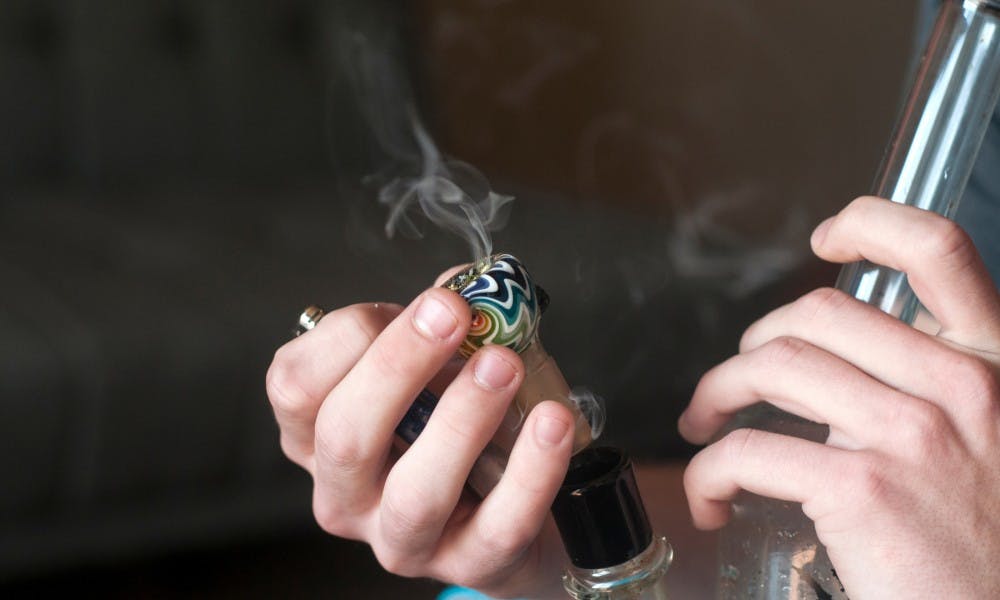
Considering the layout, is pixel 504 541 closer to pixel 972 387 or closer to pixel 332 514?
pixel 332 514

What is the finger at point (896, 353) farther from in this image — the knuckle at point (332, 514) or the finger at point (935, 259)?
the knuckle at point (332, 514)

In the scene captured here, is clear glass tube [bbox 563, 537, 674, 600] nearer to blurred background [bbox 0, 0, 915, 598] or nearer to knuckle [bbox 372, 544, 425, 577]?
knuckle [bbox 372, 544, 425, 577]

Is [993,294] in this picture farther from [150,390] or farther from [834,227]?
[150,390]

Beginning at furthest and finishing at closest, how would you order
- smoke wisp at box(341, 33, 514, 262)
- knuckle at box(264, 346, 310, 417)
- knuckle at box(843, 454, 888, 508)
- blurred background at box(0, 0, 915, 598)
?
smoke wisp at box(341, 33, 514, 262)
blurred background at box(0, 0, 915, 598)
knuckle at box(264, 346, 310, 417)
knuckle at box(843, 454, 888, 508)

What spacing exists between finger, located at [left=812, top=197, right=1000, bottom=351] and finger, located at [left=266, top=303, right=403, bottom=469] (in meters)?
0.23

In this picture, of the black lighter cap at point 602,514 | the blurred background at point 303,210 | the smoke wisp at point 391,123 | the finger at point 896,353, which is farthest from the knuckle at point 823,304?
the smoke wisp at point 391,123

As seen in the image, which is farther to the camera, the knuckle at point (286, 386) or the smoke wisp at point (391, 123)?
the smoke wisp at point (391, 123)

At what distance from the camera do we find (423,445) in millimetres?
489

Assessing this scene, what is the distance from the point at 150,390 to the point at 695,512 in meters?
0.96

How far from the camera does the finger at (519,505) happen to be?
46 centimetres

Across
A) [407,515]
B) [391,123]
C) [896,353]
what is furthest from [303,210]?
[896,353]

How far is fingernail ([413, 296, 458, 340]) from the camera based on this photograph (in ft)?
1.46

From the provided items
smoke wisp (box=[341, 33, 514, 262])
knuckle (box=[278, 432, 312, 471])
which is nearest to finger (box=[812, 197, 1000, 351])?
knuckle (box=[278, 432, 312, 471])

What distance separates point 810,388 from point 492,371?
0.14 m
